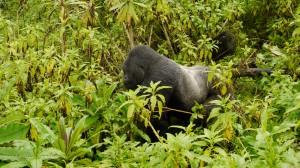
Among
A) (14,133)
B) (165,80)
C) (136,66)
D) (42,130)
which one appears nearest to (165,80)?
(165,80)

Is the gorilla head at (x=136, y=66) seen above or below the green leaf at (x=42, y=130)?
above

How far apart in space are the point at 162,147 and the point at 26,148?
949mm

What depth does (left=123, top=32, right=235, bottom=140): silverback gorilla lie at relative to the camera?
420cm

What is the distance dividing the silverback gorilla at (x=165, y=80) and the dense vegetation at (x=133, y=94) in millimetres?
167

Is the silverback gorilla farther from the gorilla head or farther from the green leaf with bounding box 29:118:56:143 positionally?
the green leaf with bounding box 29:118:56:143

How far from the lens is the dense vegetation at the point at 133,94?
9.48ft

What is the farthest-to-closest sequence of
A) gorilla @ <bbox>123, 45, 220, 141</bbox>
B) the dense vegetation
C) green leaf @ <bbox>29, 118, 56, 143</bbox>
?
gorilla @ <bbox>123, 45, 220, 141</bbox> < green leaf @ <bbox>29, 118, 56, 143</bbox> < the dense vegetation

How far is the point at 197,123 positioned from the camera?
438 cm

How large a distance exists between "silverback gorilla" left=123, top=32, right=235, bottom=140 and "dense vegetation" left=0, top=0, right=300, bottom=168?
0.17m

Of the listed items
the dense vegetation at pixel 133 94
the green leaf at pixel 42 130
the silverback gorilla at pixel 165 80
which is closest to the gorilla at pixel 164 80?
the silverback gorilla at pixel 165 80

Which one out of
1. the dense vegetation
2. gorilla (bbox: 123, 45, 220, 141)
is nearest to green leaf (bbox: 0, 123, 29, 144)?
the dense vegetation

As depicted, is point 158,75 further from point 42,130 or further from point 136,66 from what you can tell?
point 42,130

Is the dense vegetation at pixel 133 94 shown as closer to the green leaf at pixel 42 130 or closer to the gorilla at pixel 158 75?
the green leaf at pixel 42 130

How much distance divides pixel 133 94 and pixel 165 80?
0.96 metres
